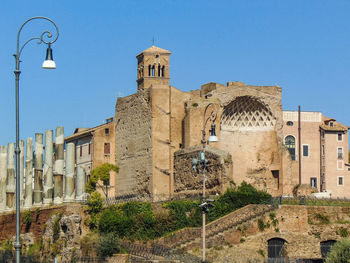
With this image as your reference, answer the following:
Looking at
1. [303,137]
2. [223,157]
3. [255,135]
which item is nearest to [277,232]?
[223,157]

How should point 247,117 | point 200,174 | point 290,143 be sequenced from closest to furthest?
point 200,174, point 247,117, point 290,143

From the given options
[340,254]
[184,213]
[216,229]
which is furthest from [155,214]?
[340,254]

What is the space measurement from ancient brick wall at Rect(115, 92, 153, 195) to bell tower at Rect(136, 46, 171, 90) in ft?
5.47

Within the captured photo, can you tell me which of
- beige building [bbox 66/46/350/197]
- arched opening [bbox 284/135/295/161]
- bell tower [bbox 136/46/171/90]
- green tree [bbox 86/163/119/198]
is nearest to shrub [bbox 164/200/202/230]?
beige building [bbox 66/46/350/197]

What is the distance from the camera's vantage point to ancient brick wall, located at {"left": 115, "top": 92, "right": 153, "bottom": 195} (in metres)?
71.1

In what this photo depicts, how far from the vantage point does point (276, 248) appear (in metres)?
55.5

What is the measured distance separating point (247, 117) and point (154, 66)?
30.9ft

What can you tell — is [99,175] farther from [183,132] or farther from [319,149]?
[319,149]

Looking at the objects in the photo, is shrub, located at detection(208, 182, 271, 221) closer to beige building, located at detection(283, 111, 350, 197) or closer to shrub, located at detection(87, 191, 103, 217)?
shrub, located at detection(87, 191, 103, 217)

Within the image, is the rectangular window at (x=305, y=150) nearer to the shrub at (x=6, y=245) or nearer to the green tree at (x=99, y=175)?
the green tree at (x=99, y=175)

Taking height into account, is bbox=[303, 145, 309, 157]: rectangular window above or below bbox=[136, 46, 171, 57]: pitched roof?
below

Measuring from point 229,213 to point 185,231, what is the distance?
4.53 m

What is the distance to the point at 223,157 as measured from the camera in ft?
213

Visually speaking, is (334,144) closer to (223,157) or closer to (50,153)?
(223,157)
